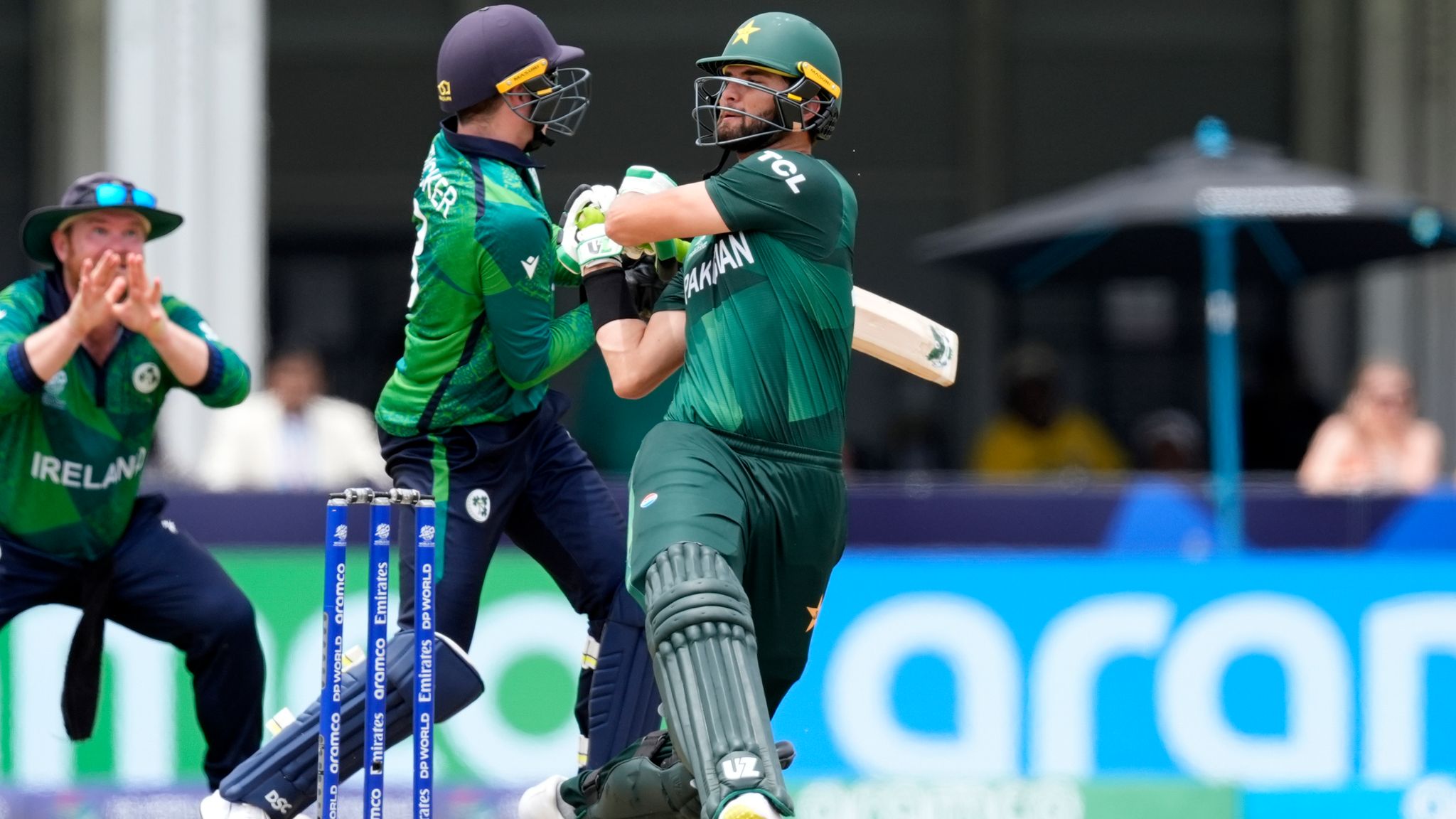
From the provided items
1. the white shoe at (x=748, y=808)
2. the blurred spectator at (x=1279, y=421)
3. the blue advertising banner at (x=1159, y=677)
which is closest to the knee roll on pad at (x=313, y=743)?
the white shoe at (x=748, y=808)

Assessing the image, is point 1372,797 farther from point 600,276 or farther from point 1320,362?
point 1320,362

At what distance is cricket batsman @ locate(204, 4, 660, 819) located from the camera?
4730 mm

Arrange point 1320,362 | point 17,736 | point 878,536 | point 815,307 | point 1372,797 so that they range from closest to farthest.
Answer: point 815,307
point 1372,797
point 17,736
point 878,536
point 1320,362

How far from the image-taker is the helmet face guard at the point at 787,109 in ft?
14.2

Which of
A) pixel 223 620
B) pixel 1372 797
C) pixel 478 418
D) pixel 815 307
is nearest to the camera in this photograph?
pixel 815 307

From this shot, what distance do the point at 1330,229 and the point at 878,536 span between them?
3117 mm

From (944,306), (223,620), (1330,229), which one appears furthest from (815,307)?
(944,306)

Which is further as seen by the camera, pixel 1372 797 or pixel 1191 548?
pixel 1191 548

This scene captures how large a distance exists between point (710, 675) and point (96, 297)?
7.09 feet

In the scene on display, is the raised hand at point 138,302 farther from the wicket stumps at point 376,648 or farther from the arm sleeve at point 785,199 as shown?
the arm sleeve at point 785,199

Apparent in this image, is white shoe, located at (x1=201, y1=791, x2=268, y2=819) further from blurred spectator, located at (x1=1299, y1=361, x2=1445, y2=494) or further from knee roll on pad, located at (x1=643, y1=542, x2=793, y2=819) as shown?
blurred spectator, located at (x1=1299, y1=361, x2=1445, y2=494)

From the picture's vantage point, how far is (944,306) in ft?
49.0

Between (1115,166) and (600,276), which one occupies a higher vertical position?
(1115,166)

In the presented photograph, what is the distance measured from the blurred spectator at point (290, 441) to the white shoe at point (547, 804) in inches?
180
